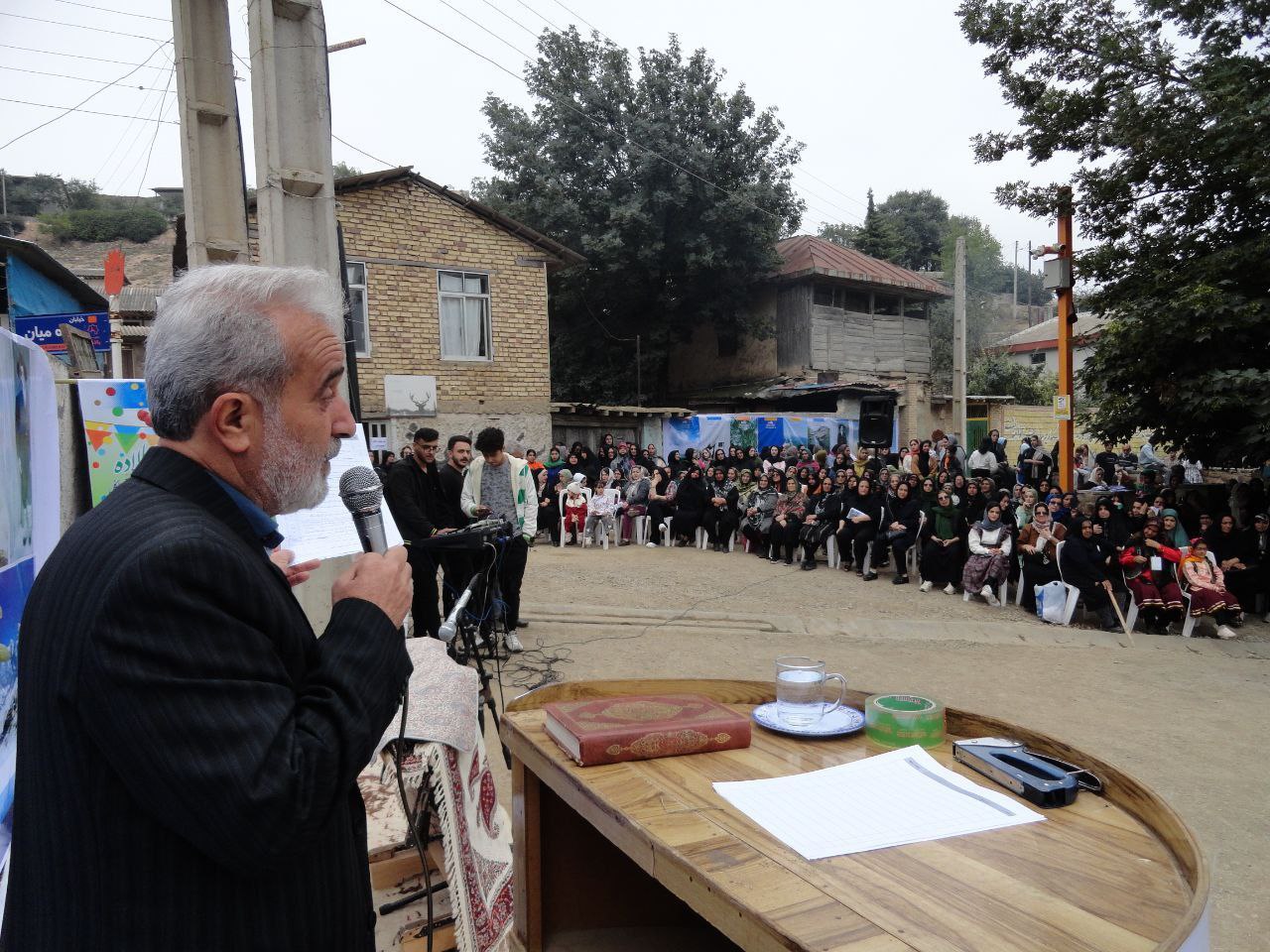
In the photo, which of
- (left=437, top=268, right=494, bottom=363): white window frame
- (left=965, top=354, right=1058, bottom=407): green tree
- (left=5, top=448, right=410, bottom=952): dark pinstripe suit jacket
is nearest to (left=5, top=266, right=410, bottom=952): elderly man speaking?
(left=5, top=448, right=410, bottom=952): dark pinstripe suit jacket

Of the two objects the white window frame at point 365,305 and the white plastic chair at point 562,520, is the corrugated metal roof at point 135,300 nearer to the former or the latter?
the white window frame at point 365,305

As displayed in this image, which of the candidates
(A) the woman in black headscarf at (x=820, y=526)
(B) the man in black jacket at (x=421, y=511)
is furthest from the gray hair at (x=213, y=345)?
(A) the woman in black headscarf at (x=820, y=526)

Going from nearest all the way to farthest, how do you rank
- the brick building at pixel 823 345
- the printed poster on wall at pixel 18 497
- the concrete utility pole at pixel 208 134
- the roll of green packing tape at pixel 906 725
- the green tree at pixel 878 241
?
the roll of green packing tape at pixel 906 725
the printed poster on wall at pixel 18 497
the concrete utility pole at pixel 208 134
the brick building at pixel 823 345
the green tree at pixel 878 241

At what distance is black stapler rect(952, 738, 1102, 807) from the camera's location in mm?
1423

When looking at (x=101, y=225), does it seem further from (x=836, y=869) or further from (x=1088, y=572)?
(x=836, y=869)

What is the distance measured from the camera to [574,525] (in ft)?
42.4

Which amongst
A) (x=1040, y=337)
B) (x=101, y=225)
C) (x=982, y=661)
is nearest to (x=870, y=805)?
(x=982, y=661)

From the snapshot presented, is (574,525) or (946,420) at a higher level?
(946,420)

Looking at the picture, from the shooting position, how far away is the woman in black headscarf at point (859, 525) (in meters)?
10.6

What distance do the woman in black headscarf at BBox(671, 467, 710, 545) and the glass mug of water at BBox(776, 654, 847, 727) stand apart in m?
10.9

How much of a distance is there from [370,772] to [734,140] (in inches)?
837

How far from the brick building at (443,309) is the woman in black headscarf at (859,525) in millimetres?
7419

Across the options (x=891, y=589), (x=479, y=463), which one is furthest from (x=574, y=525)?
(x=479, y=463)

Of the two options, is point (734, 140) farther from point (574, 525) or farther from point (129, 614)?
point (129, 614)
